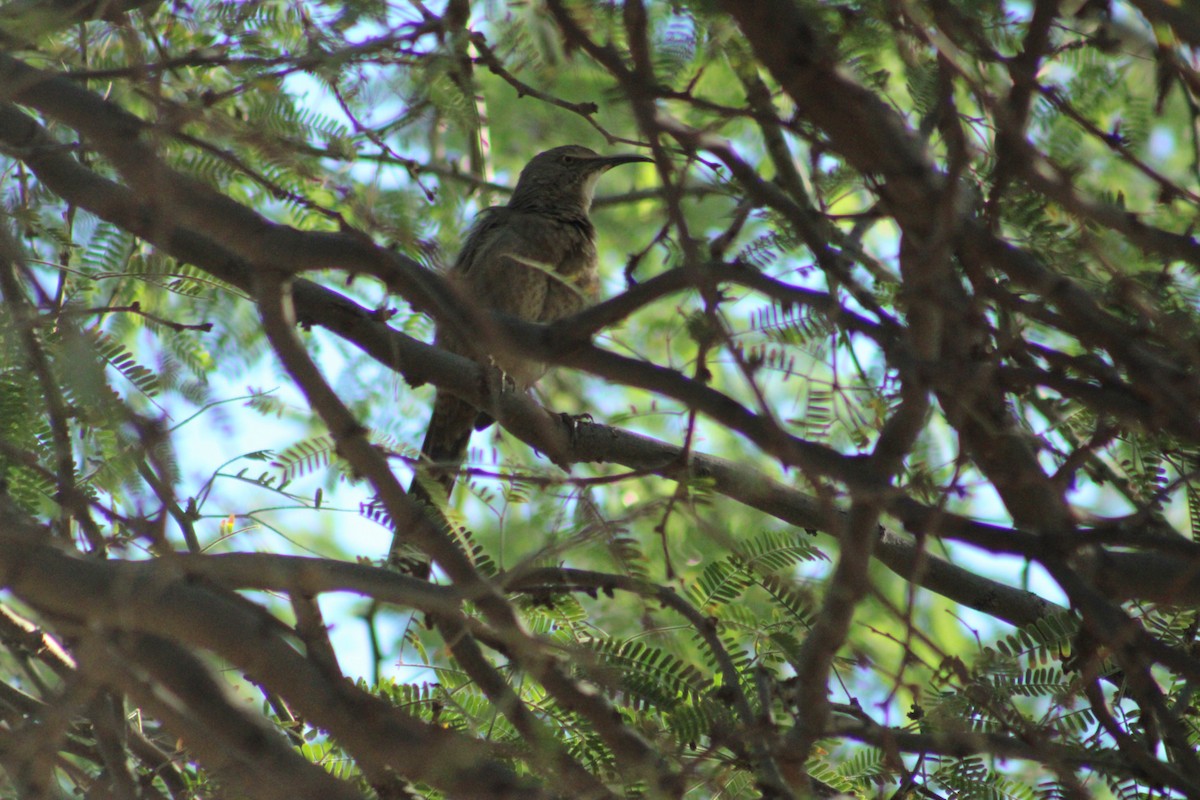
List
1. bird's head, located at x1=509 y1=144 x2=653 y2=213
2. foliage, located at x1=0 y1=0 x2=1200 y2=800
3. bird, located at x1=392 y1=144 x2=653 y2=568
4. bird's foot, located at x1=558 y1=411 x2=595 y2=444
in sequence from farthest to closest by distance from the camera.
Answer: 1. bird's head, located at x1=509 y1=144 x2=653 y2=213
2. bird, located at x1=392 y1=144 x2=653 y2=568
3. bird's foot, located at x1=558 y1=411 x2=595 y2=444
4. foliage, located at x1=0 y1=0 x2=1200 y2=800

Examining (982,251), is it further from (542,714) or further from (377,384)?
(377,384)

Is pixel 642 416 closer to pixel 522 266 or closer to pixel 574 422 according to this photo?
pixel 574 422

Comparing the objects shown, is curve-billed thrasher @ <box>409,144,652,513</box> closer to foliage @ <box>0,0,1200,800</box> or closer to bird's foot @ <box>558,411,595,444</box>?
bird's foot @ <box>558,411,595,444</box>

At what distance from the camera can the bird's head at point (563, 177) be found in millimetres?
6152

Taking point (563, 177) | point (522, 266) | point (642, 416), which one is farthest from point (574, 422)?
point (563, 177)

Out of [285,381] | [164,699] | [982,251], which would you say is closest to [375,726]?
[164,699]

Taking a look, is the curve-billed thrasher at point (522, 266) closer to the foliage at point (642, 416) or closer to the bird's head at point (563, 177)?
the bird's head at point (563, 177)

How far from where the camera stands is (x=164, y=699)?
82.4 inches

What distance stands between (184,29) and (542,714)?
2.69m

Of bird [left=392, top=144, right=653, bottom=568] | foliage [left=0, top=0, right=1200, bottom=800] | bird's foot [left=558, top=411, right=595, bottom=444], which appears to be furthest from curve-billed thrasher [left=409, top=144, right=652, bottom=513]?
foliage [left=0, top=0, right=1200, bottom=800]

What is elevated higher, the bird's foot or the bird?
the bird

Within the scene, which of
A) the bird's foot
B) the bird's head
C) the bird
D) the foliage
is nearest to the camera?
the foliage

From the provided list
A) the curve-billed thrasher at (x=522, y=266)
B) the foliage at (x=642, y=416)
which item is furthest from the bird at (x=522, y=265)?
the foliage at (x=642, y=416)

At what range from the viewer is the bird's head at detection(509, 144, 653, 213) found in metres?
6.15
